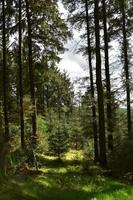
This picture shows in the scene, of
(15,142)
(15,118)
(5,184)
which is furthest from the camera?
(15,118)

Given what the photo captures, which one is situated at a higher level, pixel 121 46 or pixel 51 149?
pixel 121 46

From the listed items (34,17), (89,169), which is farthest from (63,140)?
(89,169)

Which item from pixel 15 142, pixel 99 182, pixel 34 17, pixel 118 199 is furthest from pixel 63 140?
pixel 118 199

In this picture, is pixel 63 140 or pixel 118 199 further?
pixel 63 140

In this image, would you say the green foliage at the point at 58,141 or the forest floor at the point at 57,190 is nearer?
the forest floor at the point at 57,190

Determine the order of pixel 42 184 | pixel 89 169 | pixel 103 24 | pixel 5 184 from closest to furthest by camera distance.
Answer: pixel 5 184 < pixel 42 184 < pixel 89 169 < pixel 103 24

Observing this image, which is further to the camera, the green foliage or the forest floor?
the green foliage

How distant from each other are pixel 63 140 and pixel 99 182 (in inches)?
649

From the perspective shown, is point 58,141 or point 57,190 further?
point 58,141

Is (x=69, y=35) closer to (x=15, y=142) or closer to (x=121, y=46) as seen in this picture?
(x=121, y=46)

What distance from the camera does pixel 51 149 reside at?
29.4 metres

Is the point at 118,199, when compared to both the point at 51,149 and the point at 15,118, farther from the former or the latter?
the point at 15,118

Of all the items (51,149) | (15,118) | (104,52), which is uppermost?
(104,52)

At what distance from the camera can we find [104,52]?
1049 inches
